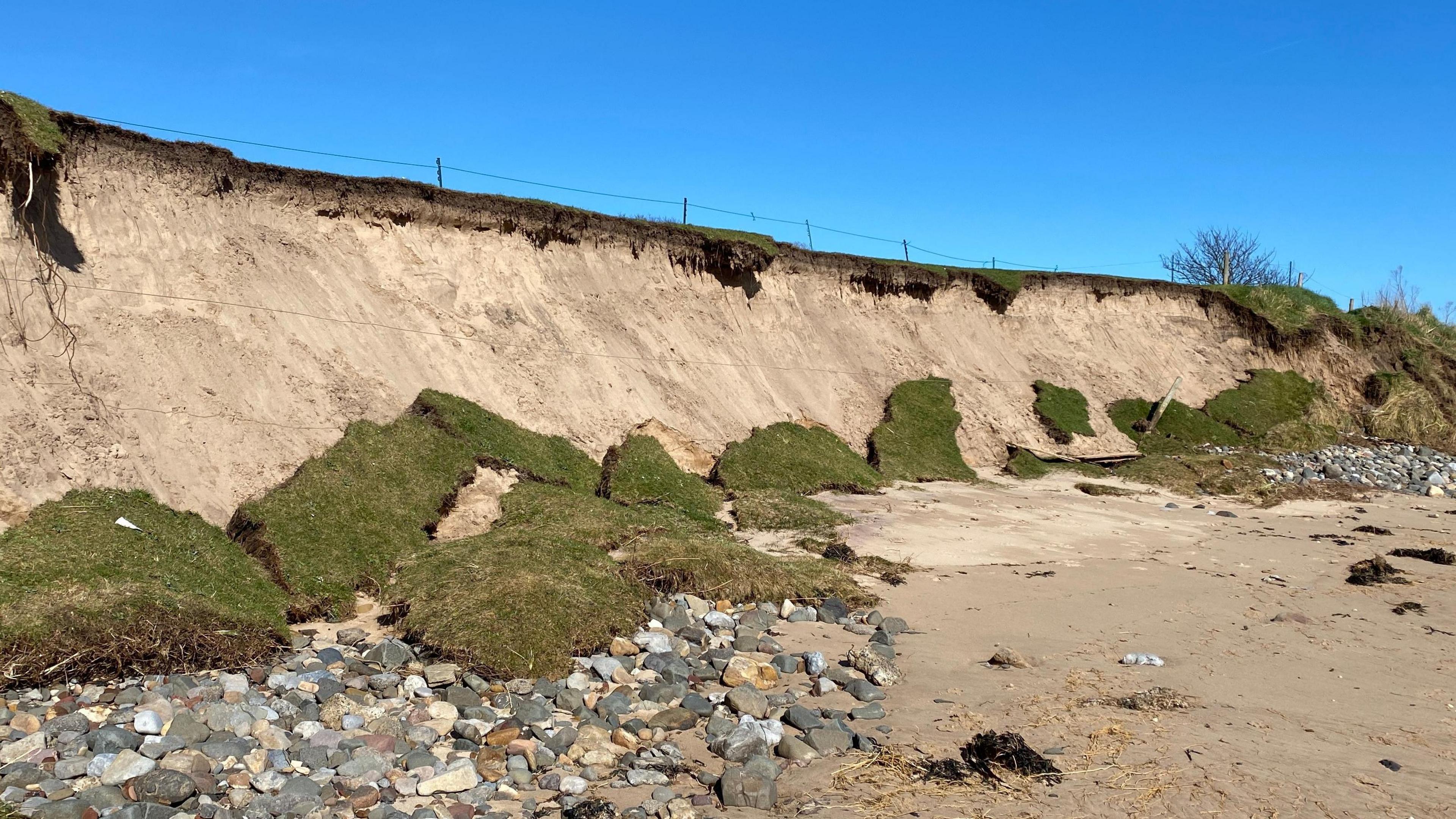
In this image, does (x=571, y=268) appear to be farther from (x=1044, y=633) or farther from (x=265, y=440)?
(x=1044, y=633)

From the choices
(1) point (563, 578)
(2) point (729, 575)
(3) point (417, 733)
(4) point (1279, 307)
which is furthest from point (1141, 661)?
(4) point (1279, 307)

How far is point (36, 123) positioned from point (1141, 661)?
1364cm

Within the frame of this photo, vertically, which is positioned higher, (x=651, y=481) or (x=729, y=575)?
(x=651, y=481)

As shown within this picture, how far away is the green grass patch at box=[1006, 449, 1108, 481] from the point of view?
2027 cm

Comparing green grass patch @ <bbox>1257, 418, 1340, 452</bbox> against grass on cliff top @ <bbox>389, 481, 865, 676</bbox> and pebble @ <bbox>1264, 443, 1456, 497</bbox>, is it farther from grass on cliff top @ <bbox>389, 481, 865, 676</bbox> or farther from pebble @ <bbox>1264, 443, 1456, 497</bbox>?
grass on cliff top @ <bbox>389, 481, 865, 676</bbox>

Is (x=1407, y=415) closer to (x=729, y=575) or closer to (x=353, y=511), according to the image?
(x=729, y=575)

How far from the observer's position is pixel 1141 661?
8.53 meters

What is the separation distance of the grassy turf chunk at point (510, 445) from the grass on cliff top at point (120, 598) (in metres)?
4.01

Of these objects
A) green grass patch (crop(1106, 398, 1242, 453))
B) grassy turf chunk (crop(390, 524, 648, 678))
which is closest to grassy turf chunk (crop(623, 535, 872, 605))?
grassy turf chunk (crop(390, 524, 648, 678))

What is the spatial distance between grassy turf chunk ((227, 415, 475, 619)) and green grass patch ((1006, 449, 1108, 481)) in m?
11.8

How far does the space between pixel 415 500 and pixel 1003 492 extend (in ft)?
35.4

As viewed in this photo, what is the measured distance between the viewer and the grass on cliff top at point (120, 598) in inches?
286

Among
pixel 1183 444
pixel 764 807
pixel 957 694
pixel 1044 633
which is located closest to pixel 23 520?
pixel 764 807

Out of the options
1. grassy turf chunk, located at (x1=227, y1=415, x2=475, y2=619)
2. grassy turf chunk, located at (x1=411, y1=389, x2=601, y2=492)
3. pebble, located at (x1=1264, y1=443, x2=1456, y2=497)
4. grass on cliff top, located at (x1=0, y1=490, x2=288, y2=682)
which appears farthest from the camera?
pebble, located at (x1=1264, y1=443, x2=1456, y2=497)
